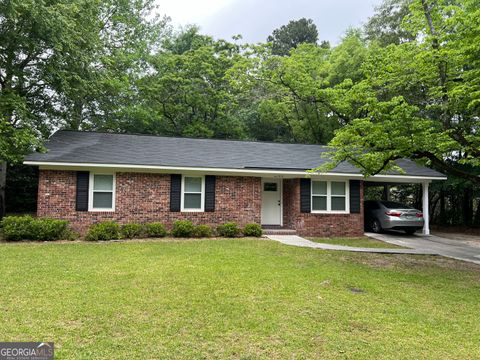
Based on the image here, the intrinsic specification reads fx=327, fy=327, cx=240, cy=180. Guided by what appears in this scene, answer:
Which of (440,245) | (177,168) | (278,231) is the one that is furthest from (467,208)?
(177,168)

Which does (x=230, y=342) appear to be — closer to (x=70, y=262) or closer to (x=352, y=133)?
(x=70, y=262)

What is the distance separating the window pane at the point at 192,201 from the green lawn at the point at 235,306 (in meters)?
4.26

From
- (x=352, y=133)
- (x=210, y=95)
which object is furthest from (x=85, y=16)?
(x=352, y=133)

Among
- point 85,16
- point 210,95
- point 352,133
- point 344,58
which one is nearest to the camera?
point 352,133

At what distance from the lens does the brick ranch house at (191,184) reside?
1128 cm

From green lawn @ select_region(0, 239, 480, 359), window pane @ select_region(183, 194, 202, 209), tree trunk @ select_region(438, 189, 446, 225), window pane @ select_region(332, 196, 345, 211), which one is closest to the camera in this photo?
green lawn @ select_region(0, 239, 480, 359)

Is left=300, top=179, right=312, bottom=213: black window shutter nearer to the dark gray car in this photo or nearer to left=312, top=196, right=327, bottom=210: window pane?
left=312, top=196, right=327, bottom=210: window pane

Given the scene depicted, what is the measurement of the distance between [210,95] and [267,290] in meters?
17.6

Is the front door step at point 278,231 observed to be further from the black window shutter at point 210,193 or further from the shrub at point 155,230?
the shrub at point 155,230

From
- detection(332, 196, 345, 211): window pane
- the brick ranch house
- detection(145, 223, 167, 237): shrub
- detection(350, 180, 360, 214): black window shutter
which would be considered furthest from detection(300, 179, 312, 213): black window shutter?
detection(145, 223, 167, 237): shrub

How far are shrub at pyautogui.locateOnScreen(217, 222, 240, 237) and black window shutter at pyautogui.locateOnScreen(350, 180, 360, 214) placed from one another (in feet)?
16.3

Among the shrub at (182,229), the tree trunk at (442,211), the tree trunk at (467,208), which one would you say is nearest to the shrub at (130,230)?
the shrub at (182,229)

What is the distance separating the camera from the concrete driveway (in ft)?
32.3

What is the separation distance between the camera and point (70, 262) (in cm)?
714
